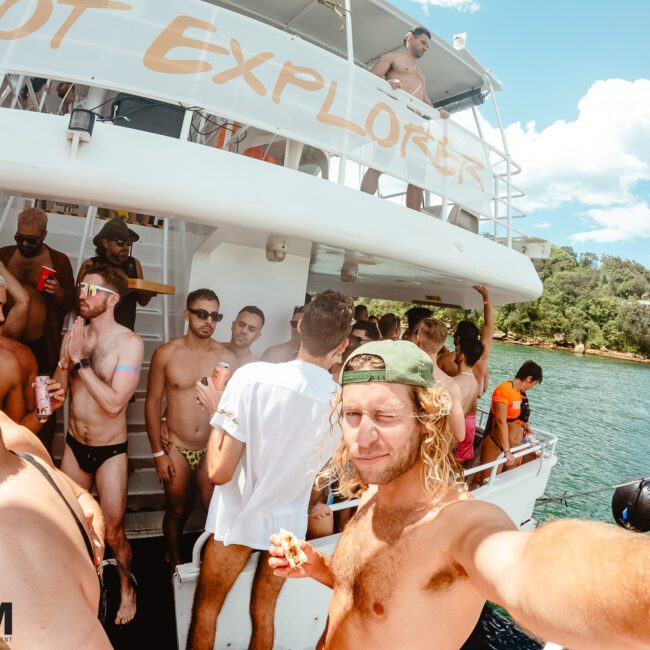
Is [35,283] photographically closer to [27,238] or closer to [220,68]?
[27,238]

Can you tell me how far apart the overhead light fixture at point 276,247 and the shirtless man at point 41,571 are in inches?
86.3

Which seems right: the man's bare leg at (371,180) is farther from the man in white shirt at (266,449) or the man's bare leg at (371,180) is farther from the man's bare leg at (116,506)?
the man's bare leg at (116,506)

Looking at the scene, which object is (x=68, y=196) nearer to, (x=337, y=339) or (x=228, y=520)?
(x=337, y=339)

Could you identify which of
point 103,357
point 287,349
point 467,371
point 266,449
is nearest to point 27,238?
point 103,357

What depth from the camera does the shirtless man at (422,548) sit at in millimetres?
687

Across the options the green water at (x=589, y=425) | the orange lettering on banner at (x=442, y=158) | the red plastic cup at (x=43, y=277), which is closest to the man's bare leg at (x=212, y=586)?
the red plastic cup at (x=43, y=277)

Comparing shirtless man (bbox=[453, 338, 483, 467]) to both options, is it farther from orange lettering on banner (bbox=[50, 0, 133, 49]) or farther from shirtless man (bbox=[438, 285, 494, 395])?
orange lettering on banner (bbox=[50, 0, 133, 49])

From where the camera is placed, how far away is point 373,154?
2.93m

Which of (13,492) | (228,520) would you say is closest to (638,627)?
(13,492)

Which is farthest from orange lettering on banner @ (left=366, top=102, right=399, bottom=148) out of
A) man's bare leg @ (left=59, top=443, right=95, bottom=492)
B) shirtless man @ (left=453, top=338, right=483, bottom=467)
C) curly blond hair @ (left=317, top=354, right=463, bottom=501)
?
man's bare leg @ (left=59, top=443, right=95, bottom=492)

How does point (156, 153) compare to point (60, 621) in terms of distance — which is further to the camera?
point (156, 153)

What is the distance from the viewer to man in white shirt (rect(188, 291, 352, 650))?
5.97 feet

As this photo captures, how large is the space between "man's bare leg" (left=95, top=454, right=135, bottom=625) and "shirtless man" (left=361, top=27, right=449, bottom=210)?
3.24 meters

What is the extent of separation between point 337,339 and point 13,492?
134 cm
